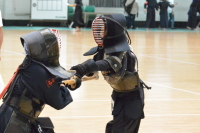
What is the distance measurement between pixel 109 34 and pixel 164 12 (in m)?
23.1

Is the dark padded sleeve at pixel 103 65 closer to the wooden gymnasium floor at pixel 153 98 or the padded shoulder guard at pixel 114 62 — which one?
the padded shoulder guard at pixel 114 62

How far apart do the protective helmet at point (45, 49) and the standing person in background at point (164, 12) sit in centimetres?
2357

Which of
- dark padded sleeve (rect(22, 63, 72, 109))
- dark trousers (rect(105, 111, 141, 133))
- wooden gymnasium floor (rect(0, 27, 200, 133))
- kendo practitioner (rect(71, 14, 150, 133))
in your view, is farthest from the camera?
wooden gymnasium floor (rect(0, 27, 200, 133))

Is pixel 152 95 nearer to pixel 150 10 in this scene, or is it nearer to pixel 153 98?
pixel 153 98

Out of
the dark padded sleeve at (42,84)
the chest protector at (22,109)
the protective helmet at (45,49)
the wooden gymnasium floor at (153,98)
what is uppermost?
the protective helmet at (45,49)

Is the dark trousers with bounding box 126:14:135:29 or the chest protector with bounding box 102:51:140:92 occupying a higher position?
the chest protector with bounding box 102:51:140:92

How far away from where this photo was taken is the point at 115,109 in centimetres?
437

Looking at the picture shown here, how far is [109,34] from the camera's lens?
413 cm

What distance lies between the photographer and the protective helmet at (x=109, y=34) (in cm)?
411

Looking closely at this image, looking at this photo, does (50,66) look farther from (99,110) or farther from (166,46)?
(166,46)

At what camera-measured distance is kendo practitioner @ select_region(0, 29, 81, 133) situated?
10.4 feet

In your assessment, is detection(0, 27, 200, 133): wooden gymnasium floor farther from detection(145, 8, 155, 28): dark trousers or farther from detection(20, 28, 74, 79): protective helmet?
detection(145, 8, 155, 28): dark trousers

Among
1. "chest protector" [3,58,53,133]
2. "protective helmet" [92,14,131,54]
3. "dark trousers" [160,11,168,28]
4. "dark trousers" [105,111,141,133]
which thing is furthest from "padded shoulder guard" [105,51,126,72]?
"dark trousers" [160,11,168,28]

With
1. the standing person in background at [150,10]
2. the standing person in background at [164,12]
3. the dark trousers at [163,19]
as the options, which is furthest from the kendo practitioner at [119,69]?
the dark trousers at [163,19]
